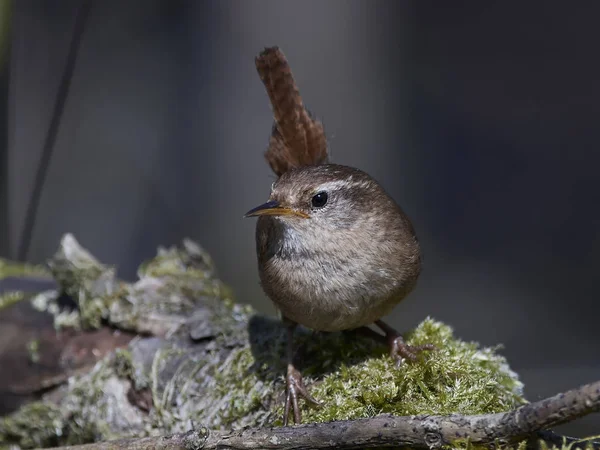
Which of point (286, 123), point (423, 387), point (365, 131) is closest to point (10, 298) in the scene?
point (286, 123)

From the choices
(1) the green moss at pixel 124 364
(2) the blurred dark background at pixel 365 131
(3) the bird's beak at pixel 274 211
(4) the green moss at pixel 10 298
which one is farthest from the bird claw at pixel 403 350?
(2) the blurred dark background at pixel 365 131

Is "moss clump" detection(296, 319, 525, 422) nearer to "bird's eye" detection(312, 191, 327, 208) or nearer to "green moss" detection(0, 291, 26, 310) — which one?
"bird's eye" detection(312, 191, 327, 208)

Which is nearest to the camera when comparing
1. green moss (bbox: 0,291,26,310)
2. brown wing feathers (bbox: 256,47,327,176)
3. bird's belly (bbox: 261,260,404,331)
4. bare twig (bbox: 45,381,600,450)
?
bare twig (bbox: 45,381,600,450)

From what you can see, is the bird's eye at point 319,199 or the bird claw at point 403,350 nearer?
the bird claw at point 403,350

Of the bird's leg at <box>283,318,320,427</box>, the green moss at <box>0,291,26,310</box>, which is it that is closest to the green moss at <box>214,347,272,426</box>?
the bird's leg at <box>283,318,320,427</box>

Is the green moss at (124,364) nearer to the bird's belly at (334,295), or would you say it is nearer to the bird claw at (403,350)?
the bird's belly at (334,295)

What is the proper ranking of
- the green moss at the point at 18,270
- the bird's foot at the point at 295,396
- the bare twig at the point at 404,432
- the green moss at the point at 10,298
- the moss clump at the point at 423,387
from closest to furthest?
the bare twig at the point at 404,432 → the moss clump at the point at 423,387 → the bird's foot at the point at 295,396 → the green moss at the point at 10,298 → the green moss at the point at 18,270

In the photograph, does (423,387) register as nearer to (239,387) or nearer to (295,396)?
(295,396)
